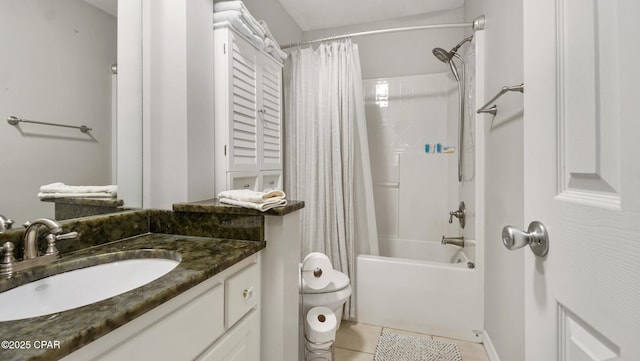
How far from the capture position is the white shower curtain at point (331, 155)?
1937mm

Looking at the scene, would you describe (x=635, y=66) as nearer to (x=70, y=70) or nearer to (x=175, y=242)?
(x=175, y=242)

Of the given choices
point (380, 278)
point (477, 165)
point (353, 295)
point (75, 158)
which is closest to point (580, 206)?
point (75, 158)

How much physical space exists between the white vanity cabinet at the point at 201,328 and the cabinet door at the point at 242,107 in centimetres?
62

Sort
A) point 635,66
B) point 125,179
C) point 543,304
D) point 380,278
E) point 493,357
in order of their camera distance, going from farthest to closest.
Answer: point 380,278 → point 493,357 → point 125,179 → point 543,304 → point 635,66

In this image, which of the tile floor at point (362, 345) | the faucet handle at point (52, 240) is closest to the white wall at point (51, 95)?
the faucet handle at point (52, 240)

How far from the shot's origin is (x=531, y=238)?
524mm

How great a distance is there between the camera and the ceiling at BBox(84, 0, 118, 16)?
3.19ft

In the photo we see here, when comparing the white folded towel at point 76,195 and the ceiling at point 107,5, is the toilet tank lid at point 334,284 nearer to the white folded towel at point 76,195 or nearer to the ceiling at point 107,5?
the white folded towel at point 76,195

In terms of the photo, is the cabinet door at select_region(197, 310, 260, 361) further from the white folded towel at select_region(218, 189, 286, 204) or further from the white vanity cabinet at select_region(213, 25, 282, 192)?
the white vanity cabinet at select_region(213, 25, 282, 192)

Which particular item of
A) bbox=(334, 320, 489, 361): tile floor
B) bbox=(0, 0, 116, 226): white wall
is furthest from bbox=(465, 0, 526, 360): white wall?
bbox=(0, 0, 116, 226): white wall

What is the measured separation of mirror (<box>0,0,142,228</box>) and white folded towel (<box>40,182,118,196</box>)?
1 cm

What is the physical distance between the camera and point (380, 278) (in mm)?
1892

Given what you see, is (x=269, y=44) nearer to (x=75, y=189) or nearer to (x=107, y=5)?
(x=107, y=5)

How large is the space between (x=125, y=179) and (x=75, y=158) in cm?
22
